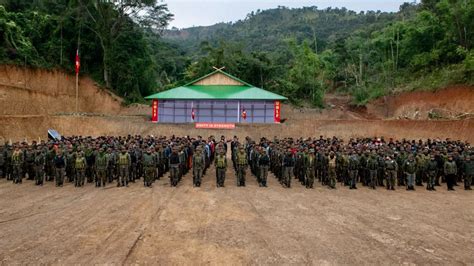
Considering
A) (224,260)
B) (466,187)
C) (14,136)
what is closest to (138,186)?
(224,260)

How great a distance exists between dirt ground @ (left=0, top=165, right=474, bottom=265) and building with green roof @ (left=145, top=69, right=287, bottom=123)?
2036 centimetres

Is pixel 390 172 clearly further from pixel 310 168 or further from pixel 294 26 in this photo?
pixel 294 26

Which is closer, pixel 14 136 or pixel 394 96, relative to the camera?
pixel 14 136

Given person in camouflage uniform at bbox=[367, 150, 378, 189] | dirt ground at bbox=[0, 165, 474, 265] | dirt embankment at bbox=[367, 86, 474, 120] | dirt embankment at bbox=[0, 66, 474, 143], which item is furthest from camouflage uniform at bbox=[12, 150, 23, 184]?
dirt embankment at bbox=[367, 86, 474, 120]

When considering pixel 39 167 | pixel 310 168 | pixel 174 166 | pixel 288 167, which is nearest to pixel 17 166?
pixel 39 167

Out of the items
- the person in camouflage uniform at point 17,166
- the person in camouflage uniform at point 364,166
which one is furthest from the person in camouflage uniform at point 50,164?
the person in camouflage uniform at point 364,166

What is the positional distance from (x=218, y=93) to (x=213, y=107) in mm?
1434

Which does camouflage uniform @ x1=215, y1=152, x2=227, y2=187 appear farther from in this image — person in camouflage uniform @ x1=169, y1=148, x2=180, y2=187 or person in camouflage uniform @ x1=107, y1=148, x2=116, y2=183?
person in camouflage uniform @ x1=107, y1=148, x2=116, y2=183

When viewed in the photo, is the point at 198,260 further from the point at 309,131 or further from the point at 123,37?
the point at 123,37

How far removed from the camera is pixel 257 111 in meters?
35.2

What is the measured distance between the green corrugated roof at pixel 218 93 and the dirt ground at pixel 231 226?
64.7 ft

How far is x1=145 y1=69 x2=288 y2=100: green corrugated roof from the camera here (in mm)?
33875

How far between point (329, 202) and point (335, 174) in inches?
114

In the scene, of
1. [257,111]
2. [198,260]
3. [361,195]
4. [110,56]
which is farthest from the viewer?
[110,56]
